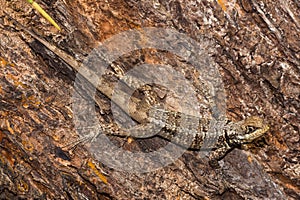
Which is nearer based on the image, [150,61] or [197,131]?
[150,61]

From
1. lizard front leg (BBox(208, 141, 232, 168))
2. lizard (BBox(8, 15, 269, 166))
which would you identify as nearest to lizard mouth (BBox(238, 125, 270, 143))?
lizard (BBox(8, 15, 269, 166))

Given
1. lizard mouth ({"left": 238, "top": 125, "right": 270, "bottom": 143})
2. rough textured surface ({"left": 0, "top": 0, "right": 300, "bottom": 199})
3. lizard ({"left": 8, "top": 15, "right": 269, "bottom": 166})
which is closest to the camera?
rough textured surface ({"left": 0, "top": 0, "right": 300, "bottom": 199})

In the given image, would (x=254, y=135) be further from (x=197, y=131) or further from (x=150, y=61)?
(x=150, y=61)

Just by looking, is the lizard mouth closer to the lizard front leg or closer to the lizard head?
the lizard head

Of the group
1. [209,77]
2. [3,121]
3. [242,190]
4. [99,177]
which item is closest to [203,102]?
[209,77]

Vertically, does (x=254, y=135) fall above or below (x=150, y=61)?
above

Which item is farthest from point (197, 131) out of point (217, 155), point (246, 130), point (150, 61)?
point (150, 61)

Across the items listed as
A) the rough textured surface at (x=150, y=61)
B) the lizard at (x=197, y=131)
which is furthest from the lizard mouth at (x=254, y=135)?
the rough textured surface at (x=150, y=61)

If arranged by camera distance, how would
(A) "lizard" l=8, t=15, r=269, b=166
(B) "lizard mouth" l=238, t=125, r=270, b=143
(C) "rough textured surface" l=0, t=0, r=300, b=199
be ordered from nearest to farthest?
(C) "rough textured surface" l=0, t=0, r=300, b=199, (B) "lizard mouth" l=238, t=125, r=270, b=143, (A) "lizard" l=8, t=15, r=269, b=166
